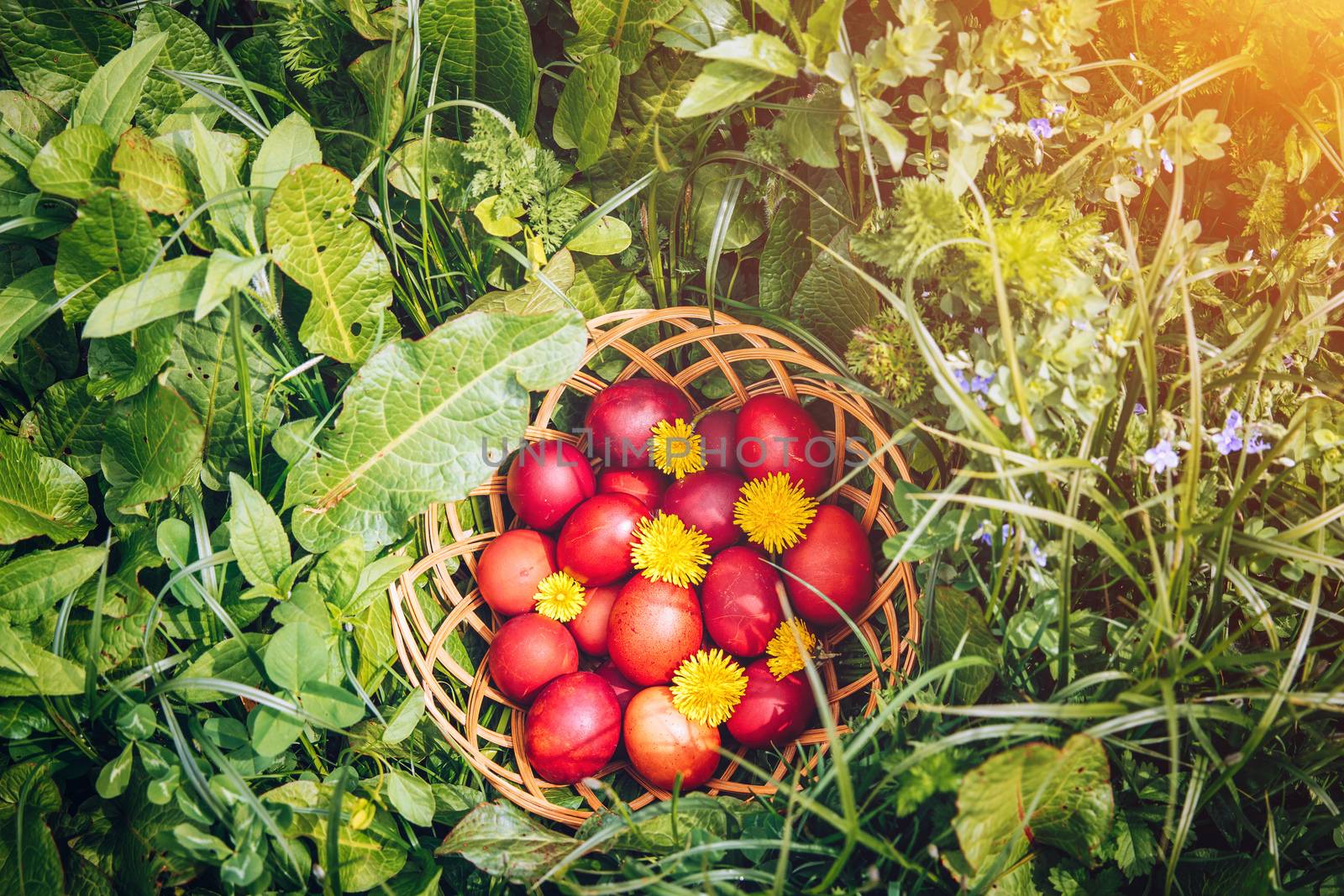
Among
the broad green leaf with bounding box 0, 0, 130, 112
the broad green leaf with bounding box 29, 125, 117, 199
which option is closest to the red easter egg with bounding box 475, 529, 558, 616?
the broad green leaf with bounding box 29, 125, 117, 199

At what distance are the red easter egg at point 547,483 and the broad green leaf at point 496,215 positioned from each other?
431 mm

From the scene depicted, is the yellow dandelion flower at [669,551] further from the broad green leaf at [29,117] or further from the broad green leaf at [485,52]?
the broad green leaf at [29,117]

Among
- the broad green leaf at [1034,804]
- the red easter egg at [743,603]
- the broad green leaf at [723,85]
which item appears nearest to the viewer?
the broad green leaf at [1034,804]

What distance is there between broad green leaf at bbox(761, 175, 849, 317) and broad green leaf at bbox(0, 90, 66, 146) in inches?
54.1

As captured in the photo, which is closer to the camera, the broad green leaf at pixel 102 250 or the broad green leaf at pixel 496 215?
the broad green leaf at pixel 102 250

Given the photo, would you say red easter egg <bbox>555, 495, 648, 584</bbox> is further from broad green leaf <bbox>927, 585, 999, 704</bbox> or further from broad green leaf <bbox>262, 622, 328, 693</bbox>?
broad green leaf <bbox>927, 585, 999, 704</bbox>

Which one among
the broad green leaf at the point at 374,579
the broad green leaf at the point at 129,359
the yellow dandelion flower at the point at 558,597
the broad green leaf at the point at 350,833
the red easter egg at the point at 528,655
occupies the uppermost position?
the broad green leaf at the point at 129,359

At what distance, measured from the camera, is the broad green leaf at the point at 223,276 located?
1.21 metres

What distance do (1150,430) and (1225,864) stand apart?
27.1 inches

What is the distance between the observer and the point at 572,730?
142 centimetres

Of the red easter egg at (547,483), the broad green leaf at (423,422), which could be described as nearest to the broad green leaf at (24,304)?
the broad green leaf at (423,422)

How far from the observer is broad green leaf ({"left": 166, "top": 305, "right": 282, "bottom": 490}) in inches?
56.8

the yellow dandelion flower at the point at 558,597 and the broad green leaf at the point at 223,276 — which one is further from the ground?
the broad green leaf at the point at 223,276

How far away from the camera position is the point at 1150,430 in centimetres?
109
